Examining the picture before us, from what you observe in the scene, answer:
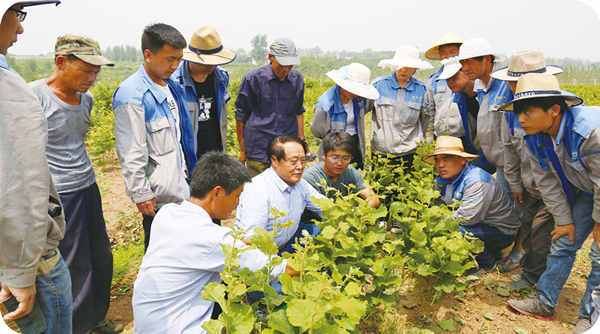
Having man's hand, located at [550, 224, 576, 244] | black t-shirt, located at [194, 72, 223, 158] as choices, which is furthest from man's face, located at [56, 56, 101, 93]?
man's hand, located at [550, 224, 576, 244]

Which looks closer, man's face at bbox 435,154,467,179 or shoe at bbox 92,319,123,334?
shoe at bbox 92,319,123,334

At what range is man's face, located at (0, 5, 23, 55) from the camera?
4.44 feet

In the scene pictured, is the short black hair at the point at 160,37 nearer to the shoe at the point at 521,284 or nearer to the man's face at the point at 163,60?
the man's face at the point at 163,60

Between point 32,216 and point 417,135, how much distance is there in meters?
3.58

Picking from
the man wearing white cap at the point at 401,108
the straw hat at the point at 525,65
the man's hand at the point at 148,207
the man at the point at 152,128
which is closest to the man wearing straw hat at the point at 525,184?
the straw hat at the point at 525,65

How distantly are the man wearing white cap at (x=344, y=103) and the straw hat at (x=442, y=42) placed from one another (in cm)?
103

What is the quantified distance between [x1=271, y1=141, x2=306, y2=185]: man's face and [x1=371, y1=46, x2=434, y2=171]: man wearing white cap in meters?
1.46

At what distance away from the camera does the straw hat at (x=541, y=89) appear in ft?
7.39

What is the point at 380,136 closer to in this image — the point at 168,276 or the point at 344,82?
the point at 344,82

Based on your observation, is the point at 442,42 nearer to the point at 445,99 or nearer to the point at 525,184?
Answer: the point at 445,99

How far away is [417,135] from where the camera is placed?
3963 mm

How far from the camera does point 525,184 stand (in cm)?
296

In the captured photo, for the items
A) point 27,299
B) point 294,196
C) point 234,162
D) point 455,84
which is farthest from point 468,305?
point 27,299

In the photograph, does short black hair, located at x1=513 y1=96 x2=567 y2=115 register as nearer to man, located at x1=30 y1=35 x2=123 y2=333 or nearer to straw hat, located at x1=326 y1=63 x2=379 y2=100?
straw hat, located at x1=326 y1=63 x2=379 y2=100
